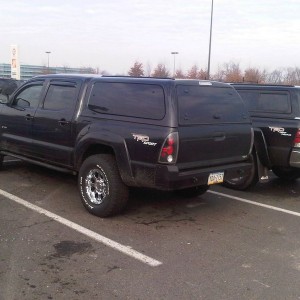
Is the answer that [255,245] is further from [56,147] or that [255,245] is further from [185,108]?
[56,147]

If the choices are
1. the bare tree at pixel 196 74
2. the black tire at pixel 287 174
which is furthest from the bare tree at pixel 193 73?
the black tire at pixel 287 174

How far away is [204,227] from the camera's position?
207 inches

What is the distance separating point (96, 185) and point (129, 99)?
1221 millimetres

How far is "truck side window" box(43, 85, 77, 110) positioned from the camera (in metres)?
6.07

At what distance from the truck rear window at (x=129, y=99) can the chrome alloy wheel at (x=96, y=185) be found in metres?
0.82

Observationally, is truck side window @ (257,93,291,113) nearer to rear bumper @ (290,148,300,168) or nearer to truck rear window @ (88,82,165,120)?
rear bumper @ (290,148,300,168)

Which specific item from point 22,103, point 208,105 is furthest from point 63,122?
point 208,105

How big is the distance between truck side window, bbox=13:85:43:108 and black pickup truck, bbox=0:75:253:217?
189 mm

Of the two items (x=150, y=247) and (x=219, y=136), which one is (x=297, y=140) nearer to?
(x=219, y=136)

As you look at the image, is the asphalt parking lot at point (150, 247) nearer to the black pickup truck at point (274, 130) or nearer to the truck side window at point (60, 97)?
the black pickup truck at point (274, 130)

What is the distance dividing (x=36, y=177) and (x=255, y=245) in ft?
14.1

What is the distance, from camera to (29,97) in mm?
6910

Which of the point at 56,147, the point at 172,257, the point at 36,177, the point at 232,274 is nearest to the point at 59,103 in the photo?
the point at 56,147

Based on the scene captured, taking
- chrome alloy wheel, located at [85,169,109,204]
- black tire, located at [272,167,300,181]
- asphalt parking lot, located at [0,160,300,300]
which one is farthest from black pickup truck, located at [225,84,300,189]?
chrome alloy wheel, located at [85,169,109,204]
